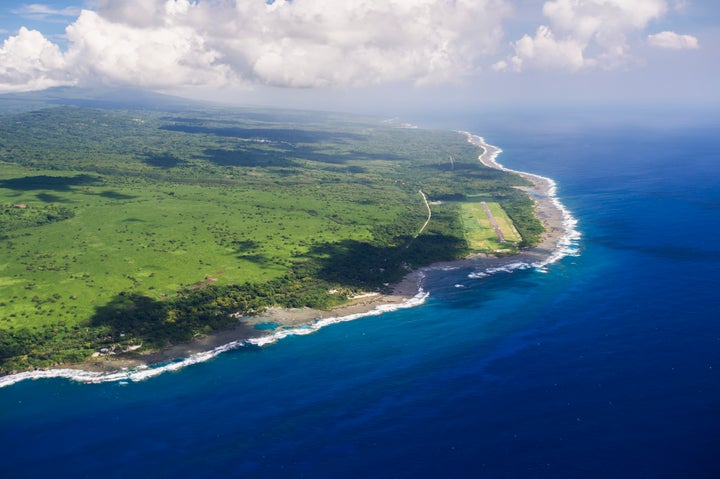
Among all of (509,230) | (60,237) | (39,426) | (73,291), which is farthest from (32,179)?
(509,230)

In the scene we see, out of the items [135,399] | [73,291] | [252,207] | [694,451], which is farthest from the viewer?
[252,207]

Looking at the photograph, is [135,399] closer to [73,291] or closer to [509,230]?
[73,291]

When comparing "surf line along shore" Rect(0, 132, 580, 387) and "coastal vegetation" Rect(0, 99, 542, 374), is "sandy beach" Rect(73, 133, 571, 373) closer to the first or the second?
"surf line along shore" Rect(0, 132, 580, 387)

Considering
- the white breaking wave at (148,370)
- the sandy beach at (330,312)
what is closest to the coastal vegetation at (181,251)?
the sandy beach at (330,312)

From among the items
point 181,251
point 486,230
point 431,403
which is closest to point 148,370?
point 431,403

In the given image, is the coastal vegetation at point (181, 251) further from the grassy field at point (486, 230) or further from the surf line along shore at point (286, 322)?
the surf line along shore at point (286, 322)

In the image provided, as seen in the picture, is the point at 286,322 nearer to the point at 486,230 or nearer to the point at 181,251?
the point at 181,251
